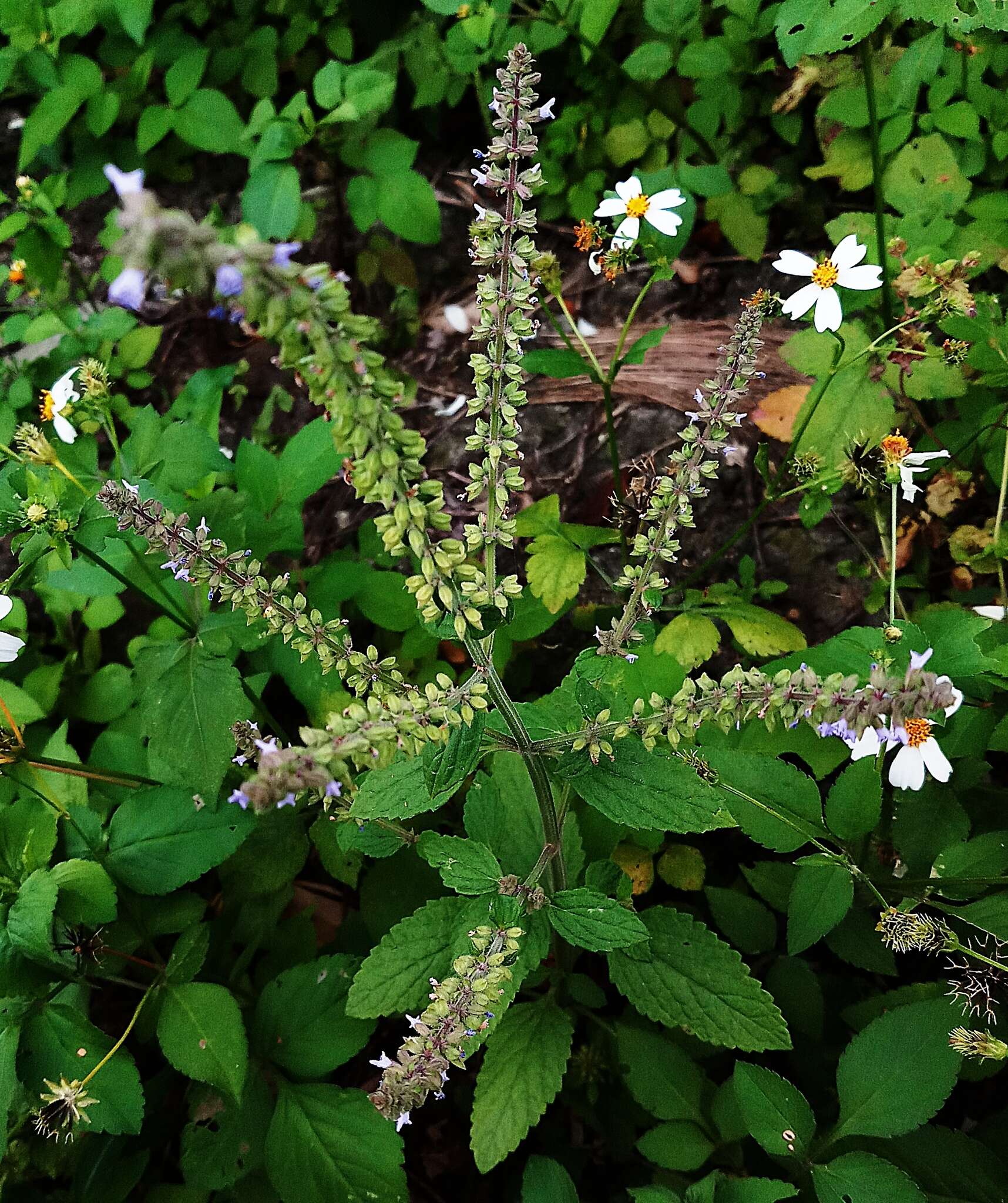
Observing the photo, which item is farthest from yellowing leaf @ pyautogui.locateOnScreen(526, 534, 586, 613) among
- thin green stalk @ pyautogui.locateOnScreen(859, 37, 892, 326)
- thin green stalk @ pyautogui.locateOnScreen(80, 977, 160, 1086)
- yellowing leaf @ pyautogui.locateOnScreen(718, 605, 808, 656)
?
thin green stalk @ pyautogui.locateOnScreen(80, 977, 160, 1086)

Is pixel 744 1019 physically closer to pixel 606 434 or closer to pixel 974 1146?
pixel 974 1146

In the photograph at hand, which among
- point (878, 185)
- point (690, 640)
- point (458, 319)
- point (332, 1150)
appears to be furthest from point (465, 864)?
point (458, 319)

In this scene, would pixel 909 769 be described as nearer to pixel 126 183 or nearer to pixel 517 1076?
pixel 517 1076

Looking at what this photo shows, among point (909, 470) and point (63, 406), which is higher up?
point (63, 406)

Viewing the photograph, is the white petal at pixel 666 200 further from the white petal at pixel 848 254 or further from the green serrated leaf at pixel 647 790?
the green serrated leaf at pixel 647 790

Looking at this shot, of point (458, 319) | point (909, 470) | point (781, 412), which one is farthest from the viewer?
point (458, 319)

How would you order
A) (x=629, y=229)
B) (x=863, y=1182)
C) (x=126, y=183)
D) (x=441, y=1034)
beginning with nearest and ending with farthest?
(x=126, y=183) → (x=441, y=1034) → (x=863, y=1182) → (x=629, y=229)

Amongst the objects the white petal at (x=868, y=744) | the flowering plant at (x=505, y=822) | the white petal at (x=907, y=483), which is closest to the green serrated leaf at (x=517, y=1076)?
the flowering plant at (x=505, y=822)
